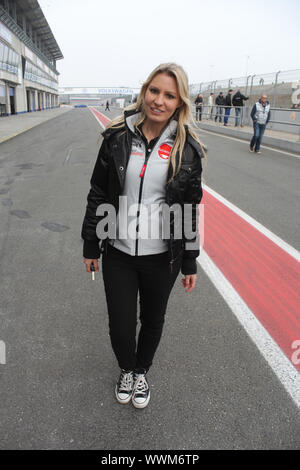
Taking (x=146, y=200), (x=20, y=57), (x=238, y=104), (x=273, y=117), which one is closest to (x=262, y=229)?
(x=146, y=200)

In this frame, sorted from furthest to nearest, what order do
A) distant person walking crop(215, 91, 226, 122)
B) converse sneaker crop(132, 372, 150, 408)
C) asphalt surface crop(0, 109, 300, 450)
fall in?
distant person walking crop(215, 91, 226, 122)
converse sneaker crop(132, 372, 150, 408)
asphalt surface crop(0, 109, 300, 450)

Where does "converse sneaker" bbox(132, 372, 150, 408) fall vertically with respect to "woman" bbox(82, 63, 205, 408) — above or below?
below

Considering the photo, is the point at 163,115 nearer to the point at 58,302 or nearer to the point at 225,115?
the point at 58,302

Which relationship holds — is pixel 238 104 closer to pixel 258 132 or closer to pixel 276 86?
pixel 276 86

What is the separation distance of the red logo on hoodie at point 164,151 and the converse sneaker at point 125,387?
137 centimetres

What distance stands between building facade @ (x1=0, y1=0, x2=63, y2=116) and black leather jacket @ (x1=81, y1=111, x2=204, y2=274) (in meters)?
33.6

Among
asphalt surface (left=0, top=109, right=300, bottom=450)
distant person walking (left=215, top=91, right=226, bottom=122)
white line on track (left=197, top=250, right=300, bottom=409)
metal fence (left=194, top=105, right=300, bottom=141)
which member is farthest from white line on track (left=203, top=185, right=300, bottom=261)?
distant person walking (left=215, top=91, right=226, bottom=122)

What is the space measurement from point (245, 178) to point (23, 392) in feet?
24.1

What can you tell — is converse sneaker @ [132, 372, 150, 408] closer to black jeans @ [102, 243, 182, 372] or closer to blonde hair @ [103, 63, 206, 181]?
black jeans @ [102, 243, 182, 372]

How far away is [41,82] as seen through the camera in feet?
189

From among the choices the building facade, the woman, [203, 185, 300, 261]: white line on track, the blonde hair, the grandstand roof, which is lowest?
[203, 185, 300, 261]: white line on track

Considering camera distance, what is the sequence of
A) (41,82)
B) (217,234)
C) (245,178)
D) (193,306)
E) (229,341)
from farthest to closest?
(41,82)
(245,178)
(217,234)
(193,306)
(229,341)

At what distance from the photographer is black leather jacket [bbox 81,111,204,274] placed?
193cm

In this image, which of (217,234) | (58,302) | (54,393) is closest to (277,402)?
(54,393)
